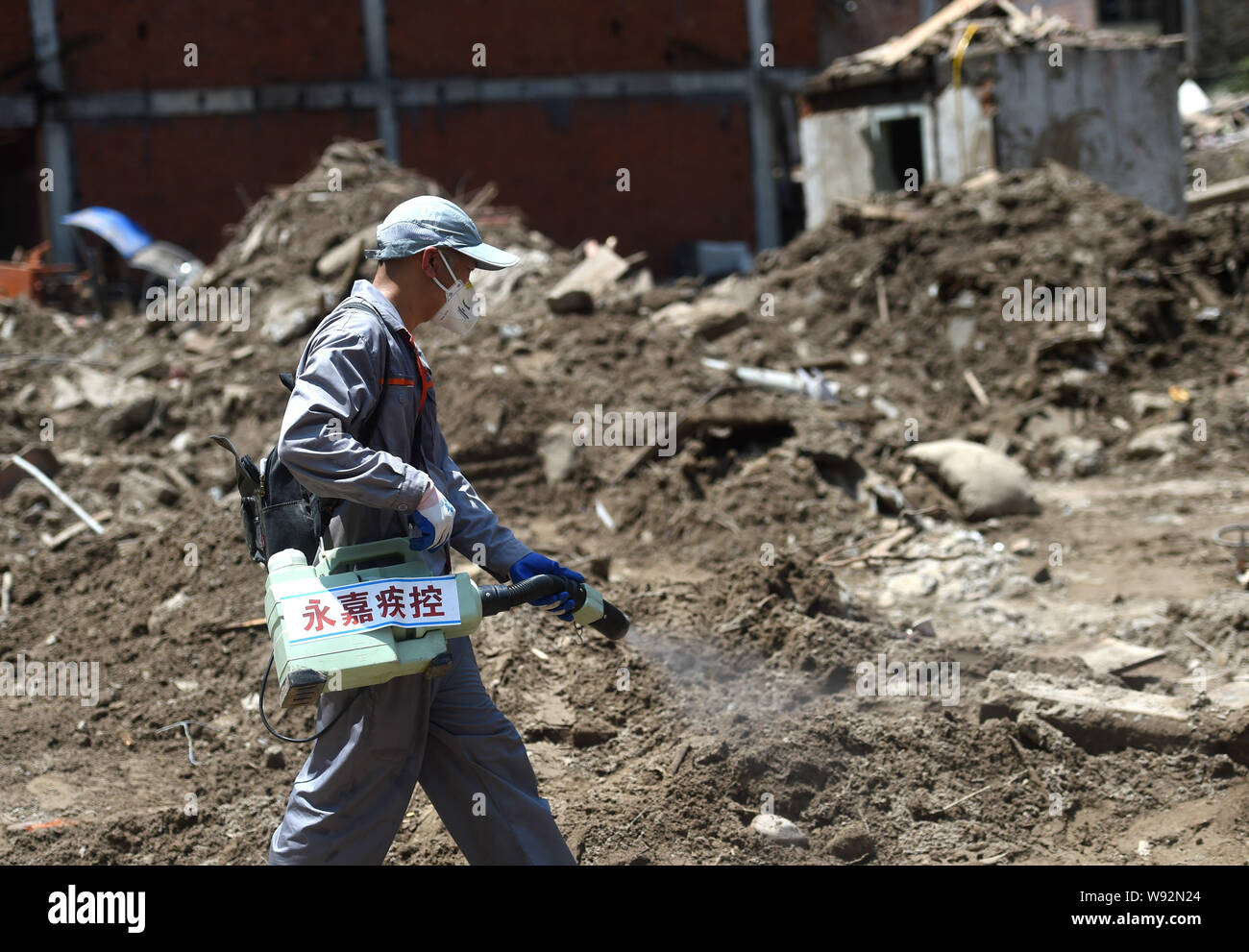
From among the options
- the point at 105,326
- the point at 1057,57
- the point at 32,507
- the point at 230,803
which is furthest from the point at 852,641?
the point at 1057,57

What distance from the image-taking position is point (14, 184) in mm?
19891

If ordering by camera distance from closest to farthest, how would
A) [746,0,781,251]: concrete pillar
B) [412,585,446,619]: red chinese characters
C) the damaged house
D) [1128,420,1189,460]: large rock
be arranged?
[412,585,446,619]: red chinese characters
[1128,420,1189,460]: large rock
the damaged house
[746,0,781,251]: concrete pillar

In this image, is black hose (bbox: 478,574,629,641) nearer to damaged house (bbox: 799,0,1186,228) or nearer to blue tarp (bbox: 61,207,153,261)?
damaged house (bbox: 799,0,1186,228)

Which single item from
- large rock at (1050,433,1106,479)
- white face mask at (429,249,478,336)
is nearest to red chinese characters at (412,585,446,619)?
white face mask at (429,249,478,336)

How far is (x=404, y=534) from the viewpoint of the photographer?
10.2ft

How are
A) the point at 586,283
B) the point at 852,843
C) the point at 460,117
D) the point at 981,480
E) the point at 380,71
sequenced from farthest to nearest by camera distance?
the point at 460,117 → the point at 380,71 → the point at 586,283 → the point at 981,480 → the point at 852,843

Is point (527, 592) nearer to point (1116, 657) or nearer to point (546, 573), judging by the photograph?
point (546, 573)

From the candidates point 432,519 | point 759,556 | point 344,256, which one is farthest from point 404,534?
point 344,256

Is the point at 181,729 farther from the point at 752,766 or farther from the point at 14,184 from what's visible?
the point at 14,184

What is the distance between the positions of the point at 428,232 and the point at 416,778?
146 centimetres

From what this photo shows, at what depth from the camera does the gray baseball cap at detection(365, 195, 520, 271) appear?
313cm

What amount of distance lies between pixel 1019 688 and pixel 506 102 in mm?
16766

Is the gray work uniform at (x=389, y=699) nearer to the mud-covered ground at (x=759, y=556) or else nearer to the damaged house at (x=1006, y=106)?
the mud-covered ground at (x=759, y=556)

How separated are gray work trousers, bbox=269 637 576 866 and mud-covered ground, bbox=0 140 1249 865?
0.87 metres
